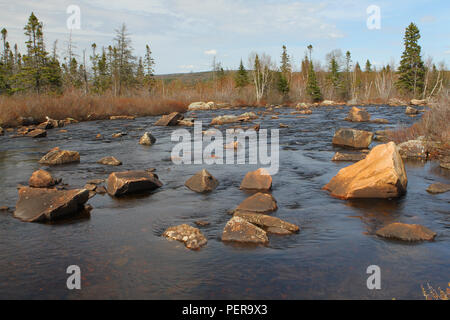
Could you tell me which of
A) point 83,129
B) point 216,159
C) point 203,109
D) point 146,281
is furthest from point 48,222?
point 203,109

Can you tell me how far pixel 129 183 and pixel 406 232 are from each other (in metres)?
5.61

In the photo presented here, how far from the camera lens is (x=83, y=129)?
72.3ft

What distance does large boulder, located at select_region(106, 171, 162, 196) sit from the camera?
26.3 ft

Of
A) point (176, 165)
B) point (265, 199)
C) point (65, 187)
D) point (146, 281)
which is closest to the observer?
point (146, 281)

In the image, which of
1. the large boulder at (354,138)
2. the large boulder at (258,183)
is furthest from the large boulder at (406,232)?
the large boulder at (354,138)

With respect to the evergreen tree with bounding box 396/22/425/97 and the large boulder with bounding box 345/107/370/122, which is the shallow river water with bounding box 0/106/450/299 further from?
A: the evergreen tree with bounding box 396/22/425/97

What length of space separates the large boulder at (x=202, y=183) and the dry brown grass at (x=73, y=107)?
18.3m

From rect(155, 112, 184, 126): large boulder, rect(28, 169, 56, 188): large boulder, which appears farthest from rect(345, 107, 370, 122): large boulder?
rect(28, 169, 56, 188): large boulder

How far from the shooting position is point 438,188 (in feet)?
26.9

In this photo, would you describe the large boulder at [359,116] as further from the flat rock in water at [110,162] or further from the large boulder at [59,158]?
the large boulder at [59,158]

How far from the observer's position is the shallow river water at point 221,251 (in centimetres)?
432
